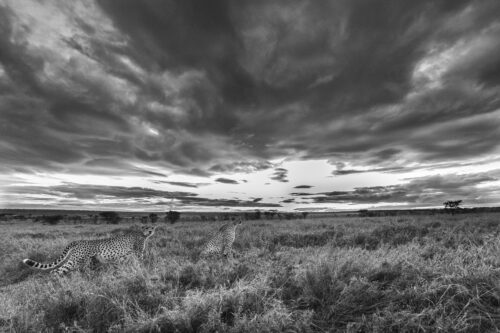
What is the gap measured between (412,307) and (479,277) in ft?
4.69

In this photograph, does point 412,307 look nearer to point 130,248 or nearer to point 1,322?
point 1,322

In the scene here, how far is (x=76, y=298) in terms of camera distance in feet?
14.4

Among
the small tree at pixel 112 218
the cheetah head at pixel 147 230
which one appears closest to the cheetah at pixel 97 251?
the cheetah head at pixel 147 230

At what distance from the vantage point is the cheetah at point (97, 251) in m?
8.16

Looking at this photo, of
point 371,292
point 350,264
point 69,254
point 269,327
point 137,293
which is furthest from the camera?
point 69,254

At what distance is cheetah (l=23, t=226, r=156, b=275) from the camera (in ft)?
26.8

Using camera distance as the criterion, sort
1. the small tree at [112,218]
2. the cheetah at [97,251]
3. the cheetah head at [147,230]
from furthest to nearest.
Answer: the small tree at [112,218] < the cheetah head at [147,230] < the cheetah at [97,251]

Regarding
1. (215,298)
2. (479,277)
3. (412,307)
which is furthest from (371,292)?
(215,298)

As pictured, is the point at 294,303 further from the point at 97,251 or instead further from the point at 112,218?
the point at 112,218

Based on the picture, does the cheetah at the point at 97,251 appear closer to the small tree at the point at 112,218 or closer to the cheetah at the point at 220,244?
the cheetah at the point at 220,244

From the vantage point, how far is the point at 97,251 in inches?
353

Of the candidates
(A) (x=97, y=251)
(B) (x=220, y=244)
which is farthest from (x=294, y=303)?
(A) (x=97, y=251)

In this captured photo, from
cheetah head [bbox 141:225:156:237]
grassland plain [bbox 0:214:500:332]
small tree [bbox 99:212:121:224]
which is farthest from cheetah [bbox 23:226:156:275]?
small tree [bbox 99:212:121:224]

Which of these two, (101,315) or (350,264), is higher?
(350,264)
